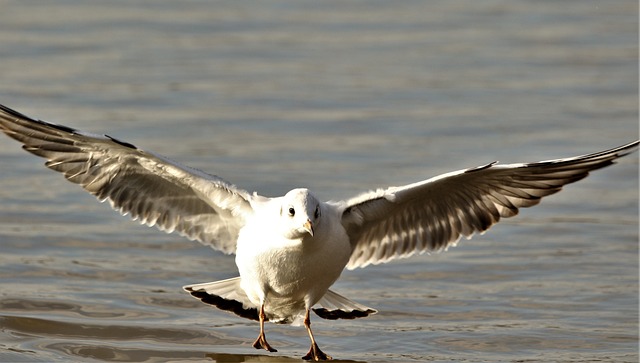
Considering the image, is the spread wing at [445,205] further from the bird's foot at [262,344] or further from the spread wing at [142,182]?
the bird's foot at [262,344]

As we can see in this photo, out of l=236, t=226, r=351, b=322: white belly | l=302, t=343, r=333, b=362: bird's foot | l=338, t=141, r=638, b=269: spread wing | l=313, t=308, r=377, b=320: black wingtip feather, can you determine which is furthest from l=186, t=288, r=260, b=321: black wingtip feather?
l=338, t=141, r=638, b=269: spread wing

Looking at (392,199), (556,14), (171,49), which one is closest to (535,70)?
(556,14)

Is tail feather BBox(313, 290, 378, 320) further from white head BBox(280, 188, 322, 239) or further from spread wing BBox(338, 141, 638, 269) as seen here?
white head BBox(280, 188, 322, 239)

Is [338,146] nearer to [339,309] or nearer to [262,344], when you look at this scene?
[339,309]

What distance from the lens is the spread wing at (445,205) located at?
841 cm

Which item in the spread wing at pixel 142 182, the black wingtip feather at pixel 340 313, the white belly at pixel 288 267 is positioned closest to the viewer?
the white belly at pixel 288 267

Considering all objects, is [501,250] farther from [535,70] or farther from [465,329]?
[535,70]

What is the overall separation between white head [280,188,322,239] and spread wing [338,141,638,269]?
57cm

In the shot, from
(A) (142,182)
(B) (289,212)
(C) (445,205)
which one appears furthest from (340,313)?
(A) (142,182)

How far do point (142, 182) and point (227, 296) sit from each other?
3.21 ft

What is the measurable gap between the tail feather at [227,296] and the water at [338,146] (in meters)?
0.23

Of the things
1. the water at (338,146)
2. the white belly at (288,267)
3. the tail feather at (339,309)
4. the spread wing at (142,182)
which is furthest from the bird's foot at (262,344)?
the spread wing at (142,182)

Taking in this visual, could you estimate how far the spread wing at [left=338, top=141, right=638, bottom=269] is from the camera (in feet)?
27.6

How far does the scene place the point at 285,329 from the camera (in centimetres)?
941
